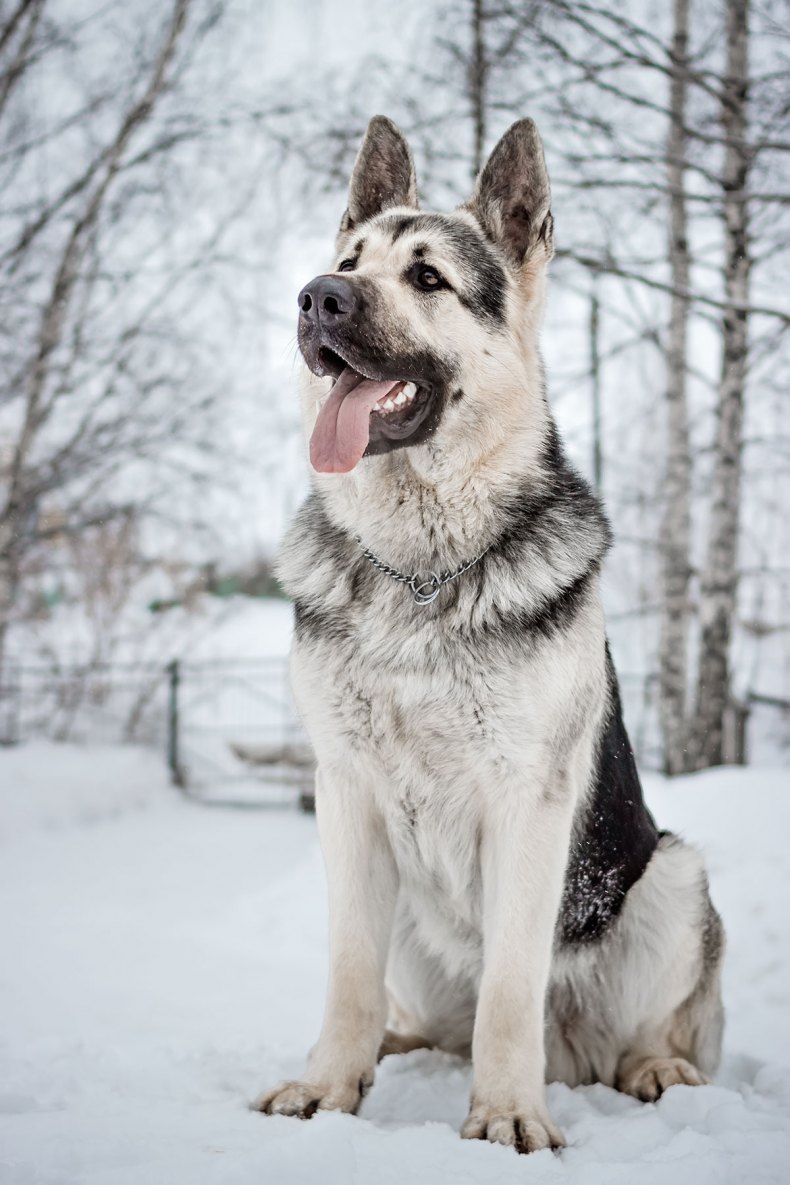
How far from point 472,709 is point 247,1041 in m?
1.66

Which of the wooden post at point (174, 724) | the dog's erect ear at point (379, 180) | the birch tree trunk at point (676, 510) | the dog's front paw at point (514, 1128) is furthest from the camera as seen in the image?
the wooden post at point (174, 724)

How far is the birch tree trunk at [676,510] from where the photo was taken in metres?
8.03

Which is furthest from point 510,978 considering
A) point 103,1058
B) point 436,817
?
point 103,1058

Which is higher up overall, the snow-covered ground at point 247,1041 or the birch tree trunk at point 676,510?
the birch tree trunk at point 676,510

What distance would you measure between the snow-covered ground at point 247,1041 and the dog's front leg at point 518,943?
0.53 ft

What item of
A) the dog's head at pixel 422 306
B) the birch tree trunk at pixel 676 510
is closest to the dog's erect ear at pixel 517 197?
the dog's head at pixel 422 306

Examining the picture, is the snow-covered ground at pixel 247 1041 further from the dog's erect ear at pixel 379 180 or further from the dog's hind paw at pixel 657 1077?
the dog's erect ear at pixel 379 180

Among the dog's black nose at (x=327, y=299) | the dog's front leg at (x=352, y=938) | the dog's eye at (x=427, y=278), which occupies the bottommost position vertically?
the dog's front leg at (x=352, y=938)

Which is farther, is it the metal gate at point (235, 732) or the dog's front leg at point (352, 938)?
the metal gate at point (235, 732)

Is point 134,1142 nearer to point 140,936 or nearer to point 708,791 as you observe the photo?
point 140,936

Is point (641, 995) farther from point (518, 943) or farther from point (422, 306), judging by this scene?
point (422, 306)

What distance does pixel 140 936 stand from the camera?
4.86 meters

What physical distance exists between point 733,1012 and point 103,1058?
2.39 metres

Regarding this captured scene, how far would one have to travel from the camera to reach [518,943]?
220cm
